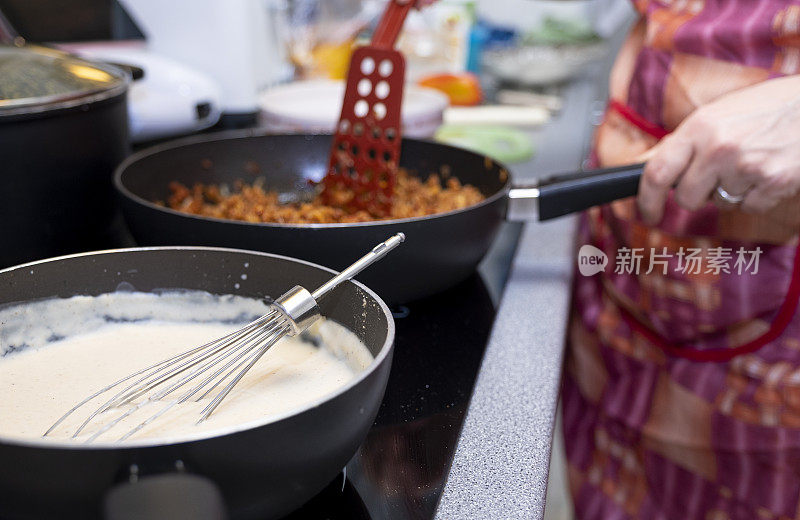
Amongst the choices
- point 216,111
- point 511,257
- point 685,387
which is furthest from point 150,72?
point 685,387

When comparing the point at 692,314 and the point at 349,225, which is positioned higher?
the point at 349,225

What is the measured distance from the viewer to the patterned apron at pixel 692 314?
726 millimetres

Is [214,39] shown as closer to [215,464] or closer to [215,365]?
[215,365]

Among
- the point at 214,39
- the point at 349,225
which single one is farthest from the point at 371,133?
the point at 214,39

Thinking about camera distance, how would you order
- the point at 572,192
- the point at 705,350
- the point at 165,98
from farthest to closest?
1. the point at 165,98
2. the point at 705,350
3. the point at 572,192

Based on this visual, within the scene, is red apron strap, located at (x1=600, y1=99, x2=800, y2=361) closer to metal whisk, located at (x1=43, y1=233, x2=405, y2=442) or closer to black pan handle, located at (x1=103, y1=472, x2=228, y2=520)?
metal whisk, located at (x1=43, y1=233, x2=405, y2=442)

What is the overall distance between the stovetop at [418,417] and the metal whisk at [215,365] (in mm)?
91

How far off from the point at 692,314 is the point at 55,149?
0.65m

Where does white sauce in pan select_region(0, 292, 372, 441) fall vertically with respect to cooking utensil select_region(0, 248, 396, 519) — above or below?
below

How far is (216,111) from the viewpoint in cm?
110

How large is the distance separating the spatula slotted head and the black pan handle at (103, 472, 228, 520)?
0.44 m

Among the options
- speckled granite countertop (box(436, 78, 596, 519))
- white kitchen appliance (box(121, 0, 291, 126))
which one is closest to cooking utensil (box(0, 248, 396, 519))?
speckled granite countertop (box(436, 78, 596, 519))

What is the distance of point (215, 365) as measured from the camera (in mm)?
462

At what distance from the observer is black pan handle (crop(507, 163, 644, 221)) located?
684mm
